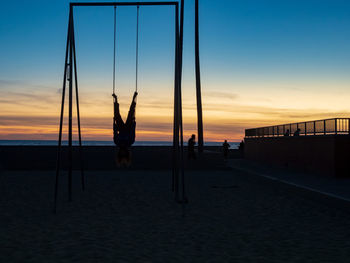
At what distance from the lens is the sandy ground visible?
7164 millimetres

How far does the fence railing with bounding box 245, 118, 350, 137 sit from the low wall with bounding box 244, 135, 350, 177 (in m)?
0.29

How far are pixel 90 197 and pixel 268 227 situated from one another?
6.55 m

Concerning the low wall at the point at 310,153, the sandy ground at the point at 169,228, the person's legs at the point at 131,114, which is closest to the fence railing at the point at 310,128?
the low wall at the point at 310,153

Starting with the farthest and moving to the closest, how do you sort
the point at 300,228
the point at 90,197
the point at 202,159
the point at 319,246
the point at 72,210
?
the point at 202,159
the point at 90,197
the point at 72,210
the point at 300,228
the point at 319,246

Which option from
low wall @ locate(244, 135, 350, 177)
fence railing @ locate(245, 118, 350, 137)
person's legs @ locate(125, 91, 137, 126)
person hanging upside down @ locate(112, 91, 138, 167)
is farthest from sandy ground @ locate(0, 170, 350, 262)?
fence railing @ locate(245, 118, 350, 137)

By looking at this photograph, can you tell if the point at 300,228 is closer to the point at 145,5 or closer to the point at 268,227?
the point at 268,227

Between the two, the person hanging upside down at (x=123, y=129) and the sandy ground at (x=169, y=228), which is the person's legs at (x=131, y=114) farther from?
the sandy ground at (x=169, y=228)

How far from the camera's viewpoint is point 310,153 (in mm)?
23250

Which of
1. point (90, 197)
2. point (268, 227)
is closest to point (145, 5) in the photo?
point (90, 197)

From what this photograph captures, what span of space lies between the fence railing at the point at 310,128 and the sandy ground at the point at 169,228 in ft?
19.9

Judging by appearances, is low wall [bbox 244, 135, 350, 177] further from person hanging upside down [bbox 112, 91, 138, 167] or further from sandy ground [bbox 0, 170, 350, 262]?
person hanging upside down [bbox 112, 91, 138, 167]

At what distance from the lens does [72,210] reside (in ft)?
38.7

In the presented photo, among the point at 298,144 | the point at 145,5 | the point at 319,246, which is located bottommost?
the point at 319,246

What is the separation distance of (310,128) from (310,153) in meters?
1.27
